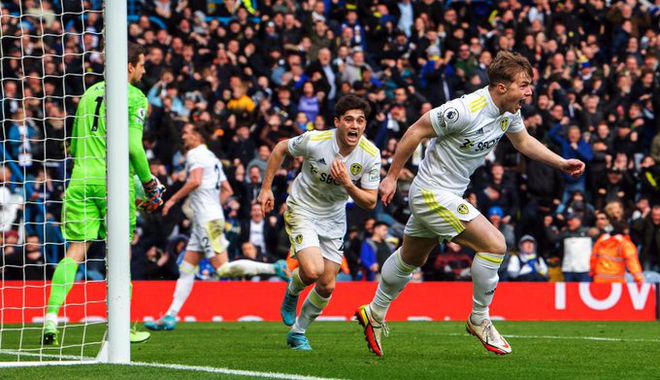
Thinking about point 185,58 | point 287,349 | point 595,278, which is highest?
point 185,58

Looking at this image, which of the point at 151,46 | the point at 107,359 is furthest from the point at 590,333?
the point at 151,46

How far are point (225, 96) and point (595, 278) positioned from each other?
6.88 metres

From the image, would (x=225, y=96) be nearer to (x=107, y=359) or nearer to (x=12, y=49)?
(x=12, y=49)

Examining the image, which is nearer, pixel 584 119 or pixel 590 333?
pixel 590 333

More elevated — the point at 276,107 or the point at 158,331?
the point at 276,107

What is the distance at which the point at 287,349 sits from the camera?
10.2 metres

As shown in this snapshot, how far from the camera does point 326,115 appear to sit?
→ 20.9 m

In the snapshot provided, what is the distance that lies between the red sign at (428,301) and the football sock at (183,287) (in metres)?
2.91

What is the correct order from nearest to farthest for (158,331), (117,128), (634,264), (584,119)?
(117,128) → (158,331) → (634,264) → (584,119)

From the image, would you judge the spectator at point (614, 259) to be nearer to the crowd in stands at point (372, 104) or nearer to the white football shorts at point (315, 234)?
the crowd in stands at point (372, 104)

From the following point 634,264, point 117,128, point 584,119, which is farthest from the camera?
point 584,119

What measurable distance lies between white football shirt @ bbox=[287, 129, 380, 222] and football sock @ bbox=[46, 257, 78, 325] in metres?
2.05

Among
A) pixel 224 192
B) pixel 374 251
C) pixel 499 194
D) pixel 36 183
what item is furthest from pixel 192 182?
pixel 499 194

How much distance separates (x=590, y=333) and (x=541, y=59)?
10390 mm
